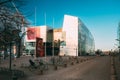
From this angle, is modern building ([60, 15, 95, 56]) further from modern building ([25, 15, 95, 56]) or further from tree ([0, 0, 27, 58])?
tree ([0, 0, 27, 58])

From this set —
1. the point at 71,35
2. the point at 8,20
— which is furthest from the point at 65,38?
the point at 8,20

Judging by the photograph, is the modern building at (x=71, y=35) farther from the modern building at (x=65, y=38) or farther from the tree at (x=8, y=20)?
the tree at (x=8, y=20)

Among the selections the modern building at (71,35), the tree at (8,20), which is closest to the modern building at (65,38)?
the modern building at (71,35)

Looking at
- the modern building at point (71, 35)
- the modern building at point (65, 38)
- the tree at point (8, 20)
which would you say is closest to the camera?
the tree at point (8, 20)

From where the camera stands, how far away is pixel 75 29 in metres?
120

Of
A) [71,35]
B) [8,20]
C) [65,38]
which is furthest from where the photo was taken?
[65,38]

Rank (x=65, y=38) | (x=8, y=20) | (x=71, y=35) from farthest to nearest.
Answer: (x=65, y=38), (x=71, y=35), (x=8, y=20)

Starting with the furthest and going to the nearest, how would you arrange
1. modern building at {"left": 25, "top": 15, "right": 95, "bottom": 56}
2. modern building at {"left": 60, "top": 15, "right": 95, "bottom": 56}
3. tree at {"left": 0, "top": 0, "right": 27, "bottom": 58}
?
1. modern building at {"left": 60, "top": 15, "right": 95, "bottom": 56}
2. modern building at {"left": 25, "top": 15, "right": 95, "bottom": 56}
3. tree at {"left": 0, "top": 0, "right": 27, "bottom": 58}

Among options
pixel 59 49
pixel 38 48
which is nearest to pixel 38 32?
pixel 59 49

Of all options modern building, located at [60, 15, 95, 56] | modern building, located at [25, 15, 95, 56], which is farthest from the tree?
modern building, located at [60, 15, 95, 56]

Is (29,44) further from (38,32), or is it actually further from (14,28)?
(14,28)

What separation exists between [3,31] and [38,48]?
25.6 metres

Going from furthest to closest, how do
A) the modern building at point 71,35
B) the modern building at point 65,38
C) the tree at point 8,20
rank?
the modern building at point 71,35, the modern building at point 65,38, the tree at point 8,20

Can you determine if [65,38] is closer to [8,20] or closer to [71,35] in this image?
[71,35]
